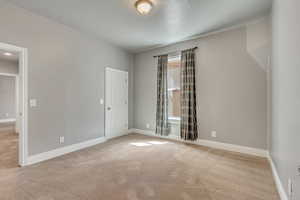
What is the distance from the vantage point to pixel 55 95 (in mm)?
3031

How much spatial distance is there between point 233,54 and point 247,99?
1.09 meters

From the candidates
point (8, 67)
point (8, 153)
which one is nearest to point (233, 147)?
point (8, 153)

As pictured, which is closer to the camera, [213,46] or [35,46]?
[35,46]

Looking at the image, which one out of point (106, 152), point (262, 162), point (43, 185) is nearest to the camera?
point (43, 185)

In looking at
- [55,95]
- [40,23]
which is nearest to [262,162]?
[55,95]

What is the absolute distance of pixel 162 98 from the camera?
14.5 feet

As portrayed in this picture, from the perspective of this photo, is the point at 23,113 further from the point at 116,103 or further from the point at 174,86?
the point at 174,86

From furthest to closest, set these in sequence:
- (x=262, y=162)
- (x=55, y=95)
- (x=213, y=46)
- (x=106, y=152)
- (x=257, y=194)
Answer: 1. (x=213, y=46)
2. (x=106, y=152)
3. (x=55, y=95)
4. (x=262, y=162)
5. (x=257, y=194)

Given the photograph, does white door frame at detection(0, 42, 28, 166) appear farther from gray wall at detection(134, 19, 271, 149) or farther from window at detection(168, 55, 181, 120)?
gray wall at detection(134, 19, 271, 149)

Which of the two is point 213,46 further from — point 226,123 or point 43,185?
point 43,185

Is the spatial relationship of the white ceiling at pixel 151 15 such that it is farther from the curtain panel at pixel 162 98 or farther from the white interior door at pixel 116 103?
the white interior door at pixel 116 103

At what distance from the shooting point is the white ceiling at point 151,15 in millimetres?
2436

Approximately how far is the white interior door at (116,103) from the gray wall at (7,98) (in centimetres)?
673

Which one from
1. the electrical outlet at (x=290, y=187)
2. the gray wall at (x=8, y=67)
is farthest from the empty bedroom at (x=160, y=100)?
the gray wall at (x=8, y=67)
